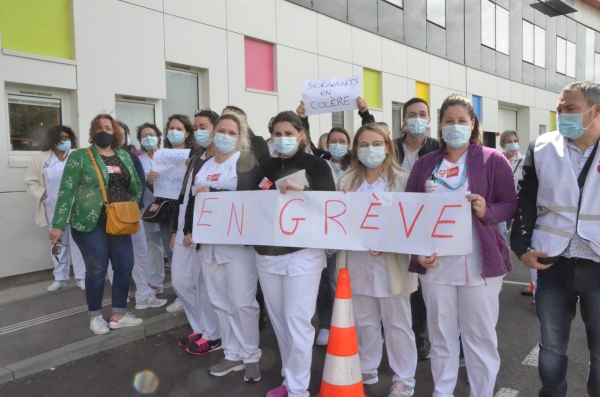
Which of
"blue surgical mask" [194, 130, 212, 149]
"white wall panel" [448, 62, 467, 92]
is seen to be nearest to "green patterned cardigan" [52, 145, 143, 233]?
"blue surgical mask" [194, 130, 212, 149]

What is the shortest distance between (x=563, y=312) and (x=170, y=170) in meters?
3.91

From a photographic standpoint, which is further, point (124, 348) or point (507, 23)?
point (507, 23)

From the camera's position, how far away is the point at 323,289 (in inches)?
191

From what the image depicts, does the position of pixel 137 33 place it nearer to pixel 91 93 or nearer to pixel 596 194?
pixel 91 93

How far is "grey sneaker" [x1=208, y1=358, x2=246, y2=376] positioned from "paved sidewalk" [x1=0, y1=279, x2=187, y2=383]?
1.38 m

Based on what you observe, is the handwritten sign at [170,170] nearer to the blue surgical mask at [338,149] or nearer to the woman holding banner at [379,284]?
the blue surgical mask at [338,149]

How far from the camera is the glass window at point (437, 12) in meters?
16.3

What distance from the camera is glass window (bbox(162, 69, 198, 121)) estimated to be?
9.35 meters

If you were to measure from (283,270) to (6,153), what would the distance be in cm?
536

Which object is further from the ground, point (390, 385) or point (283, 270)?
point (283, 270)

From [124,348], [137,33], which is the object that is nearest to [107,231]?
[124,348]

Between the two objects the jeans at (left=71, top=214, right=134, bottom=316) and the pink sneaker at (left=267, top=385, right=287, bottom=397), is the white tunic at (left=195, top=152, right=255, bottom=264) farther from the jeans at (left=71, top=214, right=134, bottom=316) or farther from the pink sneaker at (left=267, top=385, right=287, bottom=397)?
the jeans at (left=71, top=214, right=134, bottom=316)

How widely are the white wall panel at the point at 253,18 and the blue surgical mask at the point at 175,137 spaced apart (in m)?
5.17

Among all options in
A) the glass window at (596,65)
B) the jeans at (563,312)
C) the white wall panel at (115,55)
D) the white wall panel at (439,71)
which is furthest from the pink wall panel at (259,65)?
the glass window at (596,65)
